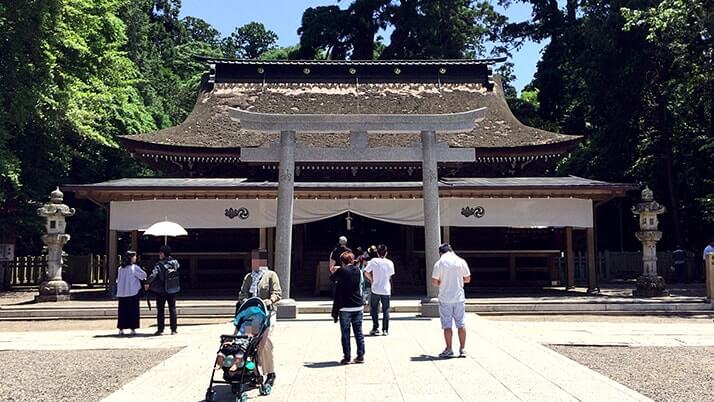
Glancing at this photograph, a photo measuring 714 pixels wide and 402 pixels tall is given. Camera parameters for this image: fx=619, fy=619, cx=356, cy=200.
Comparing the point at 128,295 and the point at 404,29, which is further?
the point at 404,29

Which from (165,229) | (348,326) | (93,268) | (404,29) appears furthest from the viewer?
(404,29)

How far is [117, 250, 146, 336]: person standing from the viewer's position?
11.1 metres

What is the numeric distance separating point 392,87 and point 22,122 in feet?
45.0

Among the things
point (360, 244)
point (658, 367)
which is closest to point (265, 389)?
point (658, 367)

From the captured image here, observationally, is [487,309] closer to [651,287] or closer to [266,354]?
[651,287]

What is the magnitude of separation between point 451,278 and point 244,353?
3.24 metres

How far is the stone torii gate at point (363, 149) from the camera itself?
41.8 ft

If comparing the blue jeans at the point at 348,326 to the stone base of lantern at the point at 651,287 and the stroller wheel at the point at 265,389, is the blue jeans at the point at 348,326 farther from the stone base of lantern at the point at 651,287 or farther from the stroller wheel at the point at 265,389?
the stone base of lantern at the point at 651,287

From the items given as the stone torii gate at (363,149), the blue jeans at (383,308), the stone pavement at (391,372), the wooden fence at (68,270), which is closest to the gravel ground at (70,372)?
the stone pavement at (391,372)

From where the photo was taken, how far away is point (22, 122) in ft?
63.9

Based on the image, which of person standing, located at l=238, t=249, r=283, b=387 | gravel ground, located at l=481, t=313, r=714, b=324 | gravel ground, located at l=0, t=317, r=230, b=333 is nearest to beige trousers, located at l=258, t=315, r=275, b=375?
person standing, located at l=238, t=249, r=283, b=387

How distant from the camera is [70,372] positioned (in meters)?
7.93

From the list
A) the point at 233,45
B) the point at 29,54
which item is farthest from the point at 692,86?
the point at 233,45

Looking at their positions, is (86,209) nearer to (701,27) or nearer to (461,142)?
(461,142)
